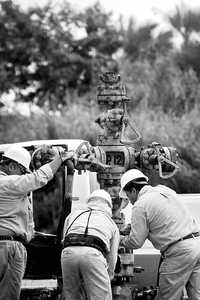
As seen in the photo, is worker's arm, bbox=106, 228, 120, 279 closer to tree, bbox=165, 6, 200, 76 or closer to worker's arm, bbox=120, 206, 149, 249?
worker's arm, bbox=120, 206, 149, 249

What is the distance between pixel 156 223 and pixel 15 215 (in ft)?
4.86

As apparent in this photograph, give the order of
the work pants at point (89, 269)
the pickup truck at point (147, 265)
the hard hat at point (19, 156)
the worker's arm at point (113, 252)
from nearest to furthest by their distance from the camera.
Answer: the work pants at point (89, 269)
the worker's arm at point (113, 252)
the hard hat at point (19, 156)
the pickup truck at point (147, 265)

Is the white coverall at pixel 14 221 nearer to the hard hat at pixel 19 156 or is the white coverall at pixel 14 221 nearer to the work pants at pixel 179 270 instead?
the hard hat at pixel 19 156

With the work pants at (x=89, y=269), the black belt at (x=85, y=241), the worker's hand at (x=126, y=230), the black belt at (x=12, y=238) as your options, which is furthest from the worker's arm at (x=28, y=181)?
the worker's hand at (x=126, y=230)

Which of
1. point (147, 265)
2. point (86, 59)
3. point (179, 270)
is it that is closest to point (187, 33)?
point (86, 59)

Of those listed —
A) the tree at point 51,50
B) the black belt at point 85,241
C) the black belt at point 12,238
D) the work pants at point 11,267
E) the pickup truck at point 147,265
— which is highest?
the tree at point 51,50

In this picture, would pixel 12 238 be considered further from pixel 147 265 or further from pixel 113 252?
pixel 147 265

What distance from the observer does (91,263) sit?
6691 millimetres

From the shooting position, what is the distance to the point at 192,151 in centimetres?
1570

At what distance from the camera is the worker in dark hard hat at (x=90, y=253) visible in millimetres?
6719

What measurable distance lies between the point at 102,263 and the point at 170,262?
3.10ft

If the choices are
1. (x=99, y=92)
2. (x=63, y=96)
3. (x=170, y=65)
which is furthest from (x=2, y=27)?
(x=99, y=92)

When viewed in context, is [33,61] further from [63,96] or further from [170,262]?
[170,262]

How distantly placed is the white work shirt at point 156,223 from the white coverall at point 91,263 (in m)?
0.32
